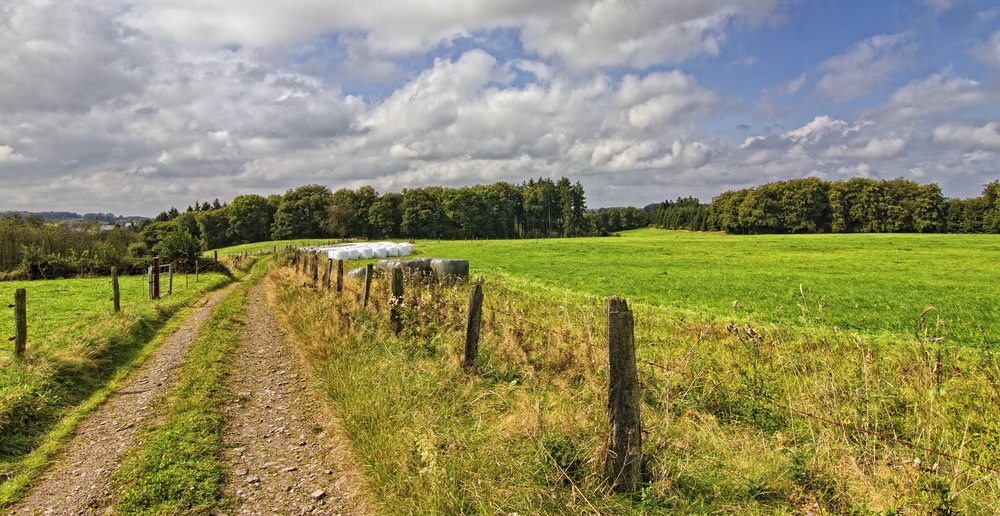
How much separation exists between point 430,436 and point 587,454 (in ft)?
5.59

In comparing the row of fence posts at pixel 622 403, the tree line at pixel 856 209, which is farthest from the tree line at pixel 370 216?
the row of fence posts at pixel 622 403

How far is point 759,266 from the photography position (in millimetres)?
29406

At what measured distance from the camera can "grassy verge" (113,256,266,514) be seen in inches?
181

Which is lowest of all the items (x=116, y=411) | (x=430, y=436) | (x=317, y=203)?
(x=116, y=411)

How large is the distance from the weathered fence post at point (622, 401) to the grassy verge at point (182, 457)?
394 cm

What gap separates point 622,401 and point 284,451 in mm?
4199

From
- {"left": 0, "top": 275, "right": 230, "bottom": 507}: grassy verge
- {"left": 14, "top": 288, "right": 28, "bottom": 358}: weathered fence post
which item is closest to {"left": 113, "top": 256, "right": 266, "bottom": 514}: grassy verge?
{"left": 0, "top": 275, "right": 230, "bottom": 507}: grassy verge

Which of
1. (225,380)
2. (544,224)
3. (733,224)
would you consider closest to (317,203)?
(544,224)

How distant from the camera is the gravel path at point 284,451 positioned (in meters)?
4.68

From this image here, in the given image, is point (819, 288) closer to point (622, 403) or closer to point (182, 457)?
point (622, 403)

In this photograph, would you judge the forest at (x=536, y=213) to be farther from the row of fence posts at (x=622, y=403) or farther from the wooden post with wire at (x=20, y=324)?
the row of fence posts at (x=622, y=403)

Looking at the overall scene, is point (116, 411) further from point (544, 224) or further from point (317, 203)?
point (544, 224)

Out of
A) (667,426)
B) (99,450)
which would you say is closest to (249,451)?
(99,450)

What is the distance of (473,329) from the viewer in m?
7.34
